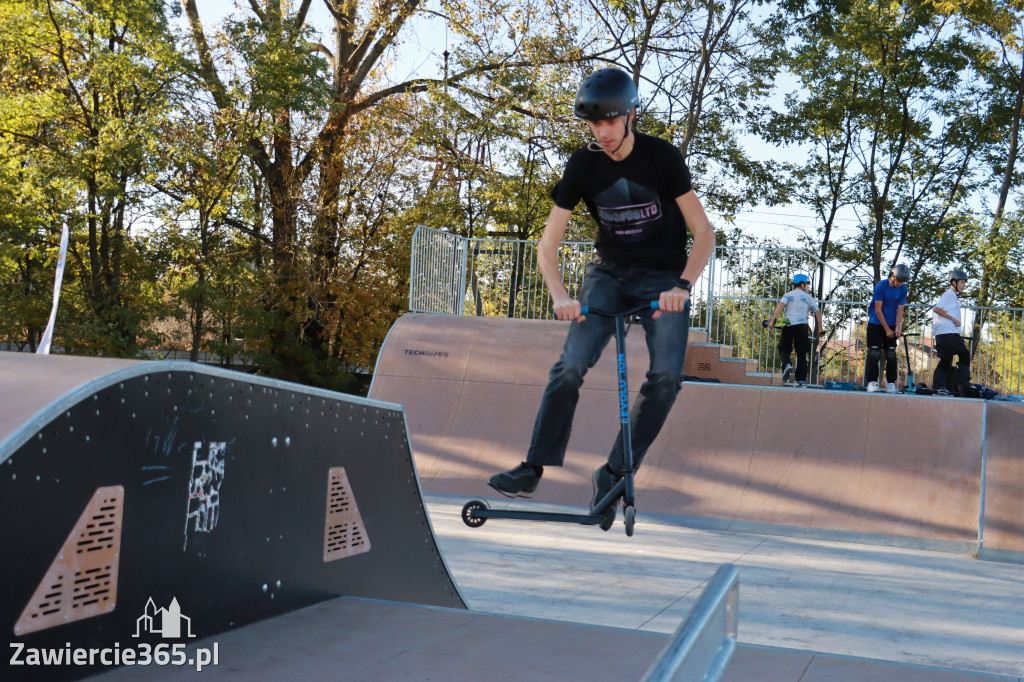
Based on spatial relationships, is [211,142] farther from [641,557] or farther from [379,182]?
[641,557]

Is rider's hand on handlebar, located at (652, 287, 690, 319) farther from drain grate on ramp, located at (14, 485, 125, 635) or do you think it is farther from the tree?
the tree

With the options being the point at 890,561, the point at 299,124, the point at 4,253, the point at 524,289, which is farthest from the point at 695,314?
the point at 4,253

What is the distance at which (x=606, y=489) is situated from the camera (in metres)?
4.33

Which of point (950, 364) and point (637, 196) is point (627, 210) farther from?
point (950, 364)

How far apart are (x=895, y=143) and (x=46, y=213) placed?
2795 centimetres

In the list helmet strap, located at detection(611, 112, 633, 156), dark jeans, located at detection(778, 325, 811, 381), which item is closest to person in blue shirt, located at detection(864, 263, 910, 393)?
dark jeans, located at detection(778, 325, 811, 381)

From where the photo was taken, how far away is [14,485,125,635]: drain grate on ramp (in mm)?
2912

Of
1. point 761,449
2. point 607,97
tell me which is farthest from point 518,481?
point 761,449

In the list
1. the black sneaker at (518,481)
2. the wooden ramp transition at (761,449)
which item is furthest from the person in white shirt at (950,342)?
the black sneaker at (518,481)

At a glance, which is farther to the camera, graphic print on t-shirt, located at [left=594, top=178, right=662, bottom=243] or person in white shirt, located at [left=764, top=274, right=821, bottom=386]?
person in white shirt, located at [left=764, top=274, right=821, bottom=386]

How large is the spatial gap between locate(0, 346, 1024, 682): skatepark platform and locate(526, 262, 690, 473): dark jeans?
0.89 meters

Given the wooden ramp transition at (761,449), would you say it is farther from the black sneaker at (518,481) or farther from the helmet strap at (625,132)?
the helmet strap at (625,132)

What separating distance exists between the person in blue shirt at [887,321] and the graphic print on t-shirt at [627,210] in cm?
1169

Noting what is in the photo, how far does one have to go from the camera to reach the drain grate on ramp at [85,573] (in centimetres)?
291
